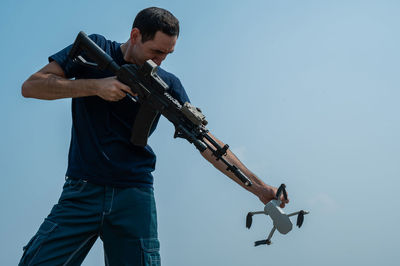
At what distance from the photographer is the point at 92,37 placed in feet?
12.6

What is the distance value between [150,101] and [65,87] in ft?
2.23

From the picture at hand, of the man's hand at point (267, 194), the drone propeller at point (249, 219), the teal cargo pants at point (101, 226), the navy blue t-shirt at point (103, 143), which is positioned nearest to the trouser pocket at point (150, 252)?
the teal cargo pants at point (101, 226)

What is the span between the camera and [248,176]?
3904 mm

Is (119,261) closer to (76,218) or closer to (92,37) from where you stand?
(76,218)

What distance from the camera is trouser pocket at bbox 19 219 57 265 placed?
319 centimetres

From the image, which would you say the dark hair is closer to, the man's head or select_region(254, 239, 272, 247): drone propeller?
Answer: the man's head

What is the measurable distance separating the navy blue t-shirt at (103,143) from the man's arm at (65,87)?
17 cm

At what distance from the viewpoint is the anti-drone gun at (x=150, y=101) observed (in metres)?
3.55

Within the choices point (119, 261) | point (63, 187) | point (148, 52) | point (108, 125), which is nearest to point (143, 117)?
point (108, 125)

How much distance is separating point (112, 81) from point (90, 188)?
2.64 feet

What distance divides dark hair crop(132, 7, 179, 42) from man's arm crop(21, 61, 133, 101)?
0.49 meters

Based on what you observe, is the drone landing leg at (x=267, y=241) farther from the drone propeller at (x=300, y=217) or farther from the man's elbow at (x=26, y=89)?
the man's elbow at (x=26, y=89)

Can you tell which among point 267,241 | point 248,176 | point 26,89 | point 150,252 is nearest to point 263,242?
point 267,241

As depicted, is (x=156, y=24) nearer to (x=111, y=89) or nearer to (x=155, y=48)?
(x=155, y=48)
